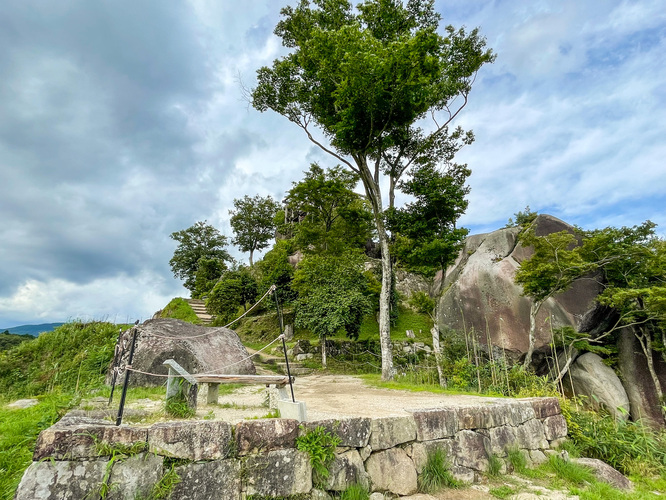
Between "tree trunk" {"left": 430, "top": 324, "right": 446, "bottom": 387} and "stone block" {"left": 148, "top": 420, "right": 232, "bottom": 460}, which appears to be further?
"tree trunk" {"left": 430, "top": 324, "right": 446, "bottom": 387}

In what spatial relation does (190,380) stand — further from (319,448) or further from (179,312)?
(179,312)

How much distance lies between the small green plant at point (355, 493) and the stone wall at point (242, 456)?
51mm

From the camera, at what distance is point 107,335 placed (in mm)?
7199

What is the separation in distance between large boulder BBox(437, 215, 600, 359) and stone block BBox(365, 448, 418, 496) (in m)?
6.72

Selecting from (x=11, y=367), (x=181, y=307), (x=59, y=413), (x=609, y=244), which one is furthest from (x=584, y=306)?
(x=181, y=307)

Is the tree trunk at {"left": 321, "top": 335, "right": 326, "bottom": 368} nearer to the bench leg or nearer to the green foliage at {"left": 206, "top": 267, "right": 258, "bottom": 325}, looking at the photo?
the green foliage at {"left": 206, "top": 267, "right": 258, "bottom": 325}

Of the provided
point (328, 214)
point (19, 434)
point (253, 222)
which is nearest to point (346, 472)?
point (19, 434)

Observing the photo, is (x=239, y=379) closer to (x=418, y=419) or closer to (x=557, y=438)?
(x=418, y=419)

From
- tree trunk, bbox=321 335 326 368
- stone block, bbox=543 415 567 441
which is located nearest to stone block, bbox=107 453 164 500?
stone block, bbox=543 415 567 441

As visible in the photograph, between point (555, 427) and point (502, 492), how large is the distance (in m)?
2.46

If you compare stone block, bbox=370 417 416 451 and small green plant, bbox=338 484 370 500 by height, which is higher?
stone block, bbox=370 417 416 451

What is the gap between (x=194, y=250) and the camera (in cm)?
3306

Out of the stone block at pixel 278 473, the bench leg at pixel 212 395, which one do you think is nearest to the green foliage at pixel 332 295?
the bench leg at pixel 212 395

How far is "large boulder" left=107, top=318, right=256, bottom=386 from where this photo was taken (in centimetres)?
607
